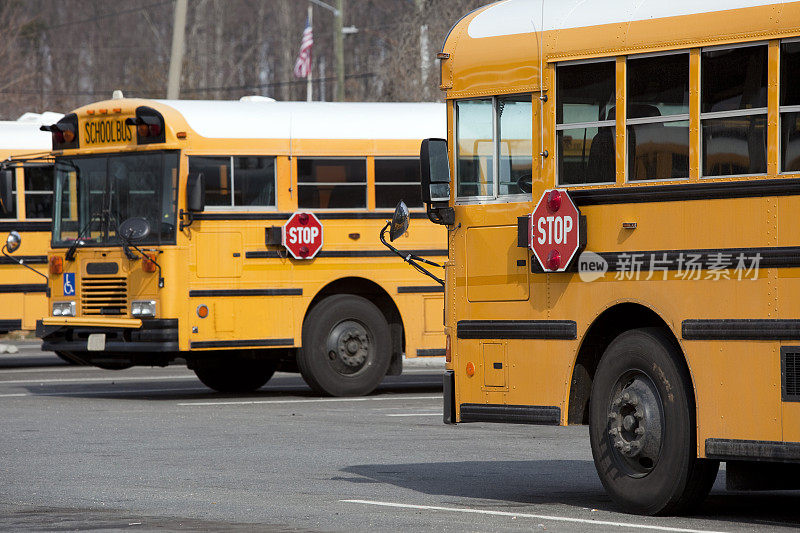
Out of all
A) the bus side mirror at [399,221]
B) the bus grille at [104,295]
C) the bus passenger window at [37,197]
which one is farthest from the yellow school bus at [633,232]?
the bus passenger window at [37,197]

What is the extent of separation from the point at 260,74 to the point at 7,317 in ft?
155

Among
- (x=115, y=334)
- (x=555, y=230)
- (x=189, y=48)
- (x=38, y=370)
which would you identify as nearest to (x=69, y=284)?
(x=115, y=334)

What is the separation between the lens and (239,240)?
1642 centimetres

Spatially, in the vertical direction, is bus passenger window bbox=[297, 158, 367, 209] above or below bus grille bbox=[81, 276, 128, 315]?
above

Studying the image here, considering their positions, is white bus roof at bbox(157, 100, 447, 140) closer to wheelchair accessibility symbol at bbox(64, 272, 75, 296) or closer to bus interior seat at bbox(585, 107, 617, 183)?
wheelchair accessibility symbol at bbox(64, 272, 75, 296)

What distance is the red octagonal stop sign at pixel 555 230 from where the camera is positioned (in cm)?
897

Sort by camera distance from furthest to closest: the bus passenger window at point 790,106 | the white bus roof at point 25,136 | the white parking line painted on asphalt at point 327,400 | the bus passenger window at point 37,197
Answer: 1. the white bus roof at point 25,136
2. the bus passenger window at point 37,197
3. the white parking line painted on asphalt at point 327,400
4. the bus passenger window at point 790,106

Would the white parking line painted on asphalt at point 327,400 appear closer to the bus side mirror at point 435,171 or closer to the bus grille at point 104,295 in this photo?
the bus grille at point 104,295

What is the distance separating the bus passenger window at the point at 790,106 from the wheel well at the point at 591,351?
4.47 ft

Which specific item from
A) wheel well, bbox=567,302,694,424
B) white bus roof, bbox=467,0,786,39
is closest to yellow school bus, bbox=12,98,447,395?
white bus roof, bbox=467,0,786,39

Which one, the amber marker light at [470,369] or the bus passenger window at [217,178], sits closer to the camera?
the amber marker light at [470,369]

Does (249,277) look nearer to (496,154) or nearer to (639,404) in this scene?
(496,154)

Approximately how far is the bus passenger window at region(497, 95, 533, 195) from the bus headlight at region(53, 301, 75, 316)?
834 centimetres

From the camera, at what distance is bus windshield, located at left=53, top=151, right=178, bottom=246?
1630 centimetres
